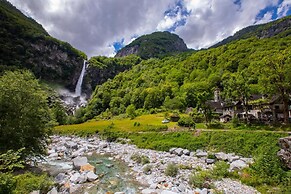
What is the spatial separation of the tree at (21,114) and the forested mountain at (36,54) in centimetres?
11507

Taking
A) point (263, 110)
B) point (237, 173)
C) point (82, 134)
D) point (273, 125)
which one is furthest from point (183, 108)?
point (237, 173)

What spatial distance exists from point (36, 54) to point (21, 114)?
136 meters

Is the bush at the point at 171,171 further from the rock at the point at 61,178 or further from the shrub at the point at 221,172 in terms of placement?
the rock at the point at 61,178

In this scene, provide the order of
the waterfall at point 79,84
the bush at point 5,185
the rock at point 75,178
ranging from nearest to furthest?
the bush at point 5,185 < the rock at point 75,178 < the waterfall at point 79,84

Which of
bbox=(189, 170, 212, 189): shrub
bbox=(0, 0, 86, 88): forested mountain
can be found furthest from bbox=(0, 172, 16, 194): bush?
bbox=(0, 0, 86, 88): forested mountain

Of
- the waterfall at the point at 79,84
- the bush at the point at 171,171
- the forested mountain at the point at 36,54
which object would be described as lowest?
the bush at the point at 171,171

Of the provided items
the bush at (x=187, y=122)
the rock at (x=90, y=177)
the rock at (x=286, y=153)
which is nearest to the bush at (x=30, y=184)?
the rock at (x=90, y=177)

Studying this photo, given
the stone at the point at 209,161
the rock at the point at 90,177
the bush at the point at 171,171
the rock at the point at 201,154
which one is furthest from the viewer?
the rock at the point at 201,154

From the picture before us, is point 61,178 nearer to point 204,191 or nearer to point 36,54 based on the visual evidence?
point 204,191

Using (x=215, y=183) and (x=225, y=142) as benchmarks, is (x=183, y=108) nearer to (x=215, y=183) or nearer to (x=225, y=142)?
(x=225, y=142)

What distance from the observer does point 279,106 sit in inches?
1832

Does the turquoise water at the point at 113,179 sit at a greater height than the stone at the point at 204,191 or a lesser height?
lesser

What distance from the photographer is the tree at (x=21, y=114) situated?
18062 millimetres

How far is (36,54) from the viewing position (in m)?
137
